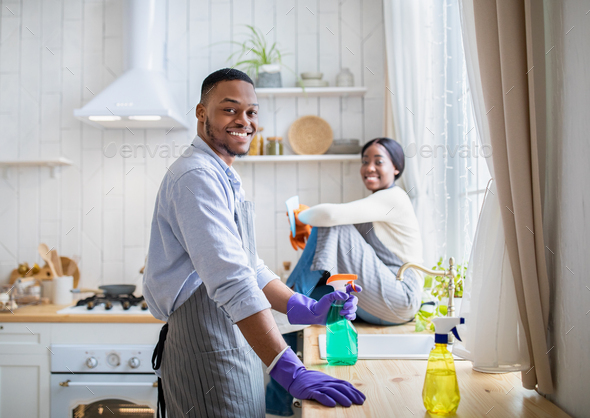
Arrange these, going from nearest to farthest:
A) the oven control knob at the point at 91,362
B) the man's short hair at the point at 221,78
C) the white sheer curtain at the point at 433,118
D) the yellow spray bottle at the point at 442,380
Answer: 1. the yellow spray bottle at the point at 442,380
2. the man's short hair at the point at 221,78
3. the white sheer curtain at the point at 433,118
4. the oven control knob at the point at 91,362

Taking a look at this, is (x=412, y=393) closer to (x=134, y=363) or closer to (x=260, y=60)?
(x=134, y=363)

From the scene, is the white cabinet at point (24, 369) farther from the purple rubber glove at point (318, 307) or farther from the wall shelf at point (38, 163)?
the purple rubber glove at point (318, 307)

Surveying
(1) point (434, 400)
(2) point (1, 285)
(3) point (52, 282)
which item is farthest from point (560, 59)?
(2) point (1, 285)

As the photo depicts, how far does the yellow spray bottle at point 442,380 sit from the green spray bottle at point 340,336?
34 cm

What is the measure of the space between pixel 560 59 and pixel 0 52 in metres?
3.09

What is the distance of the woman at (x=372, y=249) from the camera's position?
5.44ft

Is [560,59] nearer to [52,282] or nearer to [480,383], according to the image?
[480,383]

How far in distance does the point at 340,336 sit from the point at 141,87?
1789mm

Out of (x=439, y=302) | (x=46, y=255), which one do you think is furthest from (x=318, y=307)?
(x=46, y=255)

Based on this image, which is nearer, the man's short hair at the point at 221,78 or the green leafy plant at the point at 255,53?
the man's short hair at the point at 221,78

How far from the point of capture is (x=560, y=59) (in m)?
0.84

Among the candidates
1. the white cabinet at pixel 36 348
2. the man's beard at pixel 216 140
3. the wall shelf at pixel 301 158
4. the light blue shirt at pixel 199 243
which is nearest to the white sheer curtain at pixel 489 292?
the light blue shirt at pixel 199 243

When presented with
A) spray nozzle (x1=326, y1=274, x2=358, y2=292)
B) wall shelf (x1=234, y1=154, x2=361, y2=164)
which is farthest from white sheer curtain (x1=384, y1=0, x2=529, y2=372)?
spray nozzle (x1=326, y1=274, x2=358, y2=292)

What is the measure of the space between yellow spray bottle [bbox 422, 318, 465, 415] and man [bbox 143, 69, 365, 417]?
0.14m
